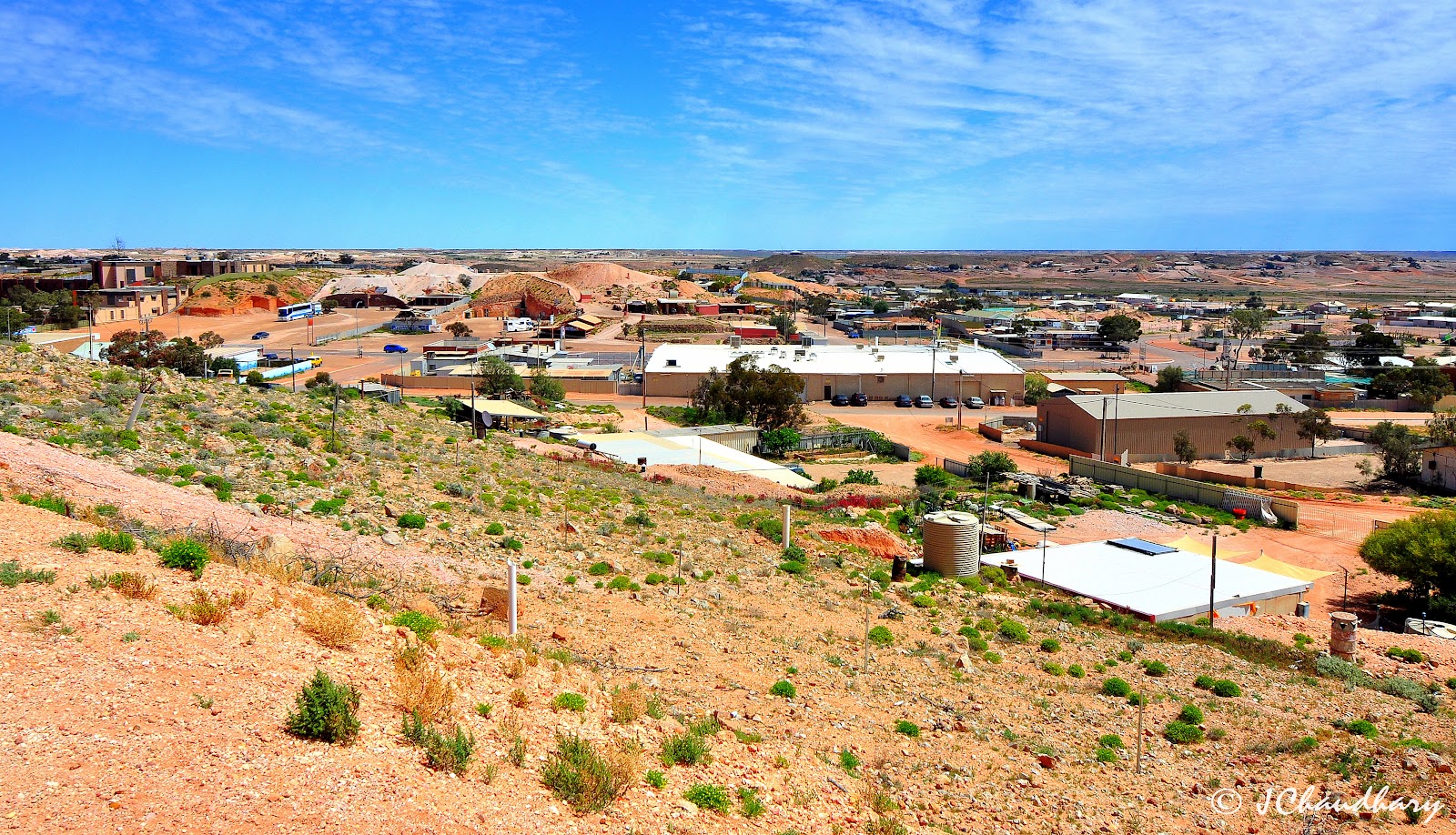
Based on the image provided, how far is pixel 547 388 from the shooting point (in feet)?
163

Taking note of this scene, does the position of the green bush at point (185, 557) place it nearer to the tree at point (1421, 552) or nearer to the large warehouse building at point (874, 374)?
the tree at point (1421, 552)

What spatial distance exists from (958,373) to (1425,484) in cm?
2468

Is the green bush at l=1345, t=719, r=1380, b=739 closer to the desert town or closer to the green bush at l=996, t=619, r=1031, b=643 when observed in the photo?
the desert town

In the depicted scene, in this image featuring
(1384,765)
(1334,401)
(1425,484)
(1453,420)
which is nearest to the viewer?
(1384,765)

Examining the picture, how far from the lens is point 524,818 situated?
270 inches

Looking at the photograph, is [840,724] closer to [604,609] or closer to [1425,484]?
[604,609]

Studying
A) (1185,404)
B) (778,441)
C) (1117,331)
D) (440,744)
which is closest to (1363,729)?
(440,744)

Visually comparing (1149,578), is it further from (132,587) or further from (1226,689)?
(132,587)

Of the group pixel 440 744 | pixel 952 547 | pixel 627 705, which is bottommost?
pixel 952 547

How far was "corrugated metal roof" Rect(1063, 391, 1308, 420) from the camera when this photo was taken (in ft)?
137

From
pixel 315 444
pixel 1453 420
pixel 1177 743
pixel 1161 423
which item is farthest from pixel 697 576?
pixel 1453 420

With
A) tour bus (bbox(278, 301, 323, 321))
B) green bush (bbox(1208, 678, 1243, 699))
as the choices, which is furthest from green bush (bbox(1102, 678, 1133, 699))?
tour bus (bbox(278, 301, 323, 321))

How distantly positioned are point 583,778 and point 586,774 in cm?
5

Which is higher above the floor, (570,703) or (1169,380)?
(1169,380)
